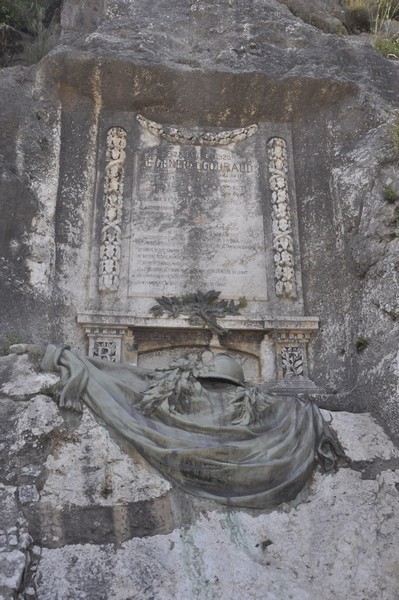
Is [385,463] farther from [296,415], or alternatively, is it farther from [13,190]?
[13,190]

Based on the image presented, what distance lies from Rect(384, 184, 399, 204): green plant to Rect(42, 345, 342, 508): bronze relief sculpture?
2.42 metres

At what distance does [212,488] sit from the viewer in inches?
207

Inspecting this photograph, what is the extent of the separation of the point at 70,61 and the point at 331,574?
19.5ft

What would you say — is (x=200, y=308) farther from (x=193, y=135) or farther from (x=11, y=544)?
(x=11, y=544)

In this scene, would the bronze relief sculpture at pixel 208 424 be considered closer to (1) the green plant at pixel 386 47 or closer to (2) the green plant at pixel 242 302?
(2) the green plant at pixel 242 302

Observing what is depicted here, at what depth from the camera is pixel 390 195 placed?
23.4 feet

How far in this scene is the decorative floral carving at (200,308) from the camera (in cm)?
735

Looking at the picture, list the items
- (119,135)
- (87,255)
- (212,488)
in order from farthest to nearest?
1. (119,135)
2. (87,255)
3. (212,488)

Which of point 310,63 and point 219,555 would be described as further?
point 310,63

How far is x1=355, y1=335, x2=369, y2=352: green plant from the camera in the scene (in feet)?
22.6

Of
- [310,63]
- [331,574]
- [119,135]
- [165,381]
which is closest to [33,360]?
[165,381]

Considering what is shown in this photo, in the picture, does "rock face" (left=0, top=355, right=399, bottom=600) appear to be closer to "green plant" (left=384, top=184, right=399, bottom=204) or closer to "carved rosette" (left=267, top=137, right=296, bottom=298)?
"carved rosette" (left=267, top=137, right=296, bottom=298)

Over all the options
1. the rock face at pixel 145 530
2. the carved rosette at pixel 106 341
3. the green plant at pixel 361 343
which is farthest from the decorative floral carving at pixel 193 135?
the rock face at pixel 145 530

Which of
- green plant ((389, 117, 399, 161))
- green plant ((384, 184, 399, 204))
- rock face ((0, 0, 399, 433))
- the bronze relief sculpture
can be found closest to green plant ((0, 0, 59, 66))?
rock face ((0, 0, 399, 433))
